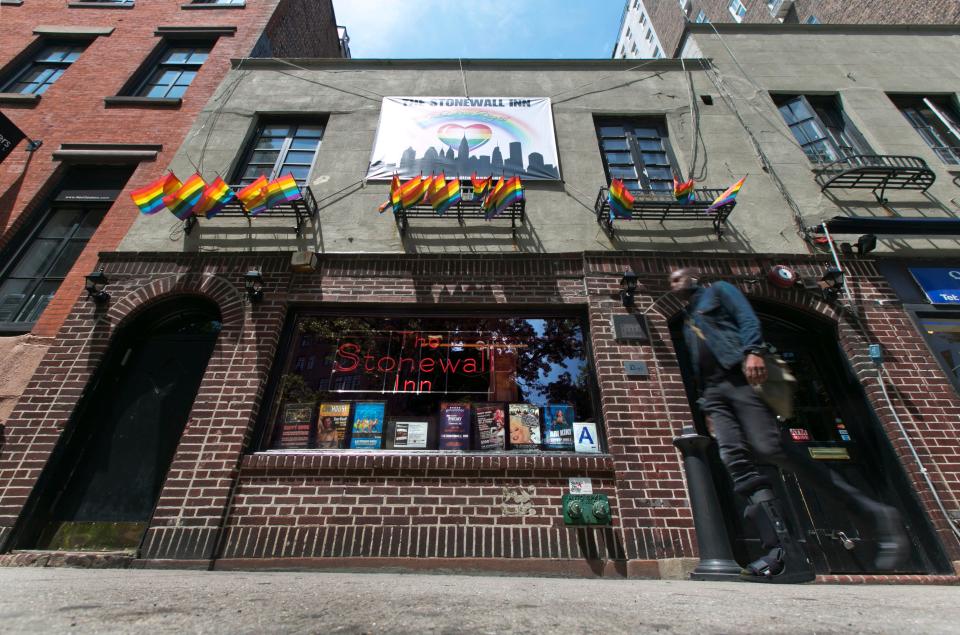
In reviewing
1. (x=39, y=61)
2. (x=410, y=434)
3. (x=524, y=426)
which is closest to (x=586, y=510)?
(x=524, y=426)

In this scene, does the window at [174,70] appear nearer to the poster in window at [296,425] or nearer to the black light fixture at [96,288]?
the black light fixture at [96,288]

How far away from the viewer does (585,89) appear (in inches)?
338

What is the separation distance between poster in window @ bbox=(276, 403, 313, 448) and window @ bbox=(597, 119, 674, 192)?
611 cm

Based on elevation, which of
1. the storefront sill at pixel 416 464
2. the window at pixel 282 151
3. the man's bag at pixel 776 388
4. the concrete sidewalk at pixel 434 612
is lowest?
the concrete sidewalk at pixel 434 612

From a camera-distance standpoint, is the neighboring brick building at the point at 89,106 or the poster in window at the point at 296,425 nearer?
the poster in window at the point at 296,425

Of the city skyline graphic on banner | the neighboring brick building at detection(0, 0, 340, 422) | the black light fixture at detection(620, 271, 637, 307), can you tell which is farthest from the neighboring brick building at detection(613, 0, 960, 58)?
the neighboring brick building at detection(0, 0, 340, 422)

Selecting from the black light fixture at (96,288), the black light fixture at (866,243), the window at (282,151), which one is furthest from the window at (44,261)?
the black light fixture at (866,243)

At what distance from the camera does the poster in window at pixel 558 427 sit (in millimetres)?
5031

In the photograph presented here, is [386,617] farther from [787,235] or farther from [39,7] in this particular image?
[39,7]

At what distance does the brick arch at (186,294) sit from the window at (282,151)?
92.1 inches

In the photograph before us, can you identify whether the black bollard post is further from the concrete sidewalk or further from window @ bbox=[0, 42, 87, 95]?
window @ bbox=[0, 42, 87, 95]

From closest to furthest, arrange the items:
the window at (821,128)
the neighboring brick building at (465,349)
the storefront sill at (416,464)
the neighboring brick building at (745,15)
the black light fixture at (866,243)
A: 1. the neighboring brick building at (465,349)
2. the storefront sill at (416,464)
3. the black light fixture at (866,243)
4. the window at (821,128)
5. the neighboring brick building at (745,15)

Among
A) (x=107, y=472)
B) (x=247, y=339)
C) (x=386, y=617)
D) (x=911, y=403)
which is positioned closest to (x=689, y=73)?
(x=911, y=403)

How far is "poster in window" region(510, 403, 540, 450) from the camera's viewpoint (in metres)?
5.06
